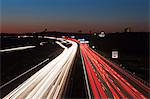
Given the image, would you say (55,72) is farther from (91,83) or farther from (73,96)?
(73,96)

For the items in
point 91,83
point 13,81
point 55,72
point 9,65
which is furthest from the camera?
point 9,65

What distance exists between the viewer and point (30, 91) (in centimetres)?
3253

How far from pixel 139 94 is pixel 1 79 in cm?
2378

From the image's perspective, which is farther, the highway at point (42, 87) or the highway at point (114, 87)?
the highway at point (114, 87)

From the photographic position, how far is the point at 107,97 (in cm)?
2927

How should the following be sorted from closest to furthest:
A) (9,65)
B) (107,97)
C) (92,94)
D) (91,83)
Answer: (107,97) → (92,94) → (91,83) → (9,65)

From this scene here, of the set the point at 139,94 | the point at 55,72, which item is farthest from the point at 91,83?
the point at 55,72

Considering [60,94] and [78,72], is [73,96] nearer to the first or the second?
[60,94]

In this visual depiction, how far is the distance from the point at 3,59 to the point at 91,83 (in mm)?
30431

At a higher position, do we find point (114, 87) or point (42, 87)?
point (42, 87)

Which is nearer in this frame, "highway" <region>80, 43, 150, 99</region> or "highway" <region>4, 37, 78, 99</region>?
"highway" <region>4, 37, 78, 99</region>

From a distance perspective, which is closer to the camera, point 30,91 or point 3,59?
point 30,91

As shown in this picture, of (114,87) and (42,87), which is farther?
(114,87)

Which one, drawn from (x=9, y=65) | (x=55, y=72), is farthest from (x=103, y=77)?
(x=9, y=65)
